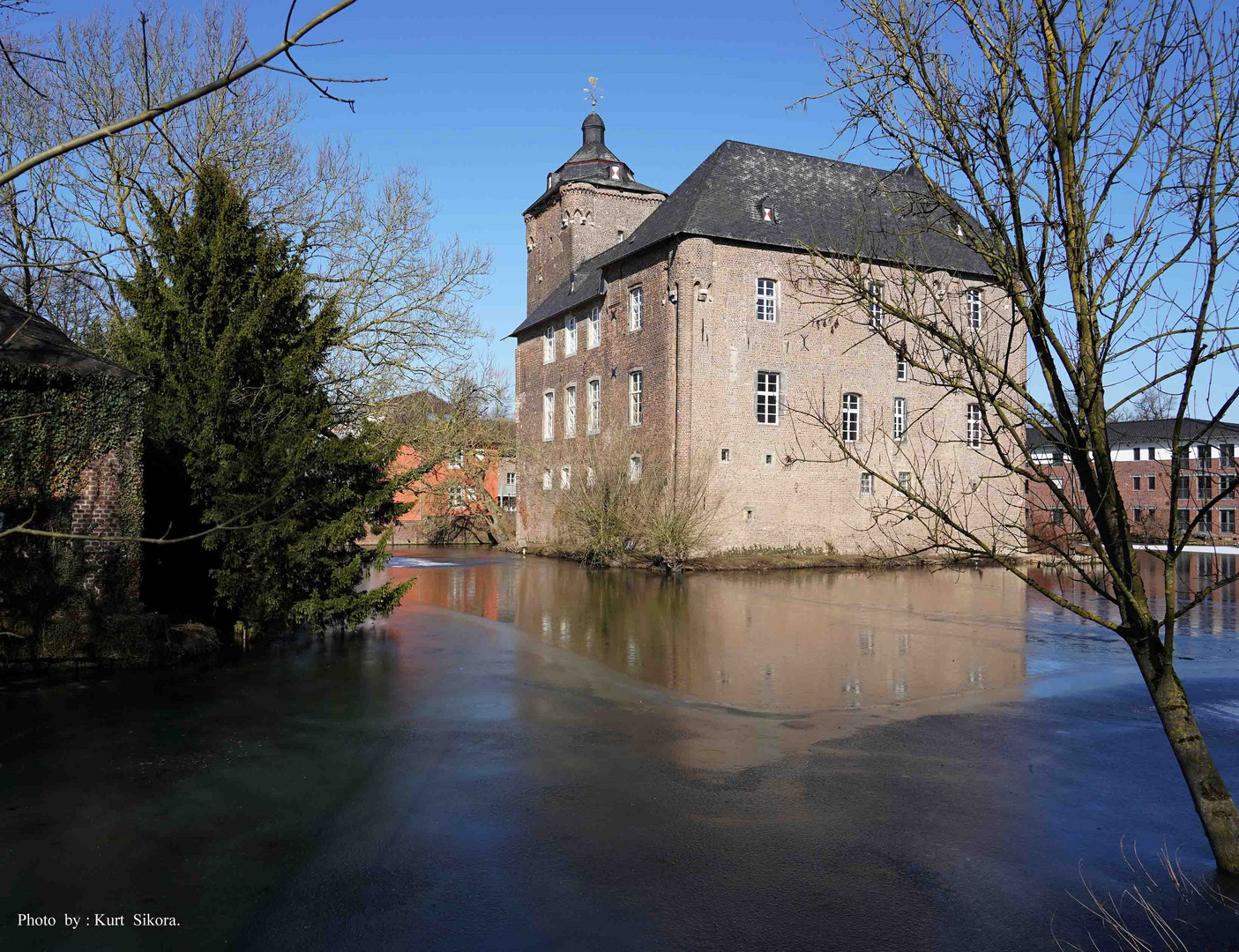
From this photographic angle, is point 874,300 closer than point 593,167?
Yes

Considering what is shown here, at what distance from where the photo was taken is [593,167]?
4300 centimetres

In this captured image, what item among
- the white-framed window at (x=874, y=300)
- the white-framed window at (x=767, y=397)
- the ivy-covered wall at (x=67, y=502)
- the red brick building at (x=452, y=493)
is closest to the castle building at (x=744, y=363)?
the white-framed window at (x=767, y=397)

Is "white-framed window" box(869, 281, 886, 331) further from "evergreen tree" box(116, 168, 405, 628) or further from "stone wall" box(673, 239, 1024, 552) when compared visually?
"stone wall" box(673, 239, 1024, 552)

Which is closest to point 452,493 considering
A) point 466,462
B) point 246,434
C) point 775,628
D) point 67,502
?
point 466,462

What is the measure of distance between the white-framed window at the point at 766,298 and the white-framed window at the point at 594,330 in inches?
276

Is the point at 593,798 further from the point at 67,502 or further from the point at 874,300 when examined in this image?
the point at 67,502

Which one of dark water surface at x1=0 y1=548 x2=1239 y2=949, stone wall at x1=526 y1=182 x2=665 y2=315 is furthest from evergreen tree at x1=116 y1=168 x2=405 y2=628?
stone wall at x1=526 y1=182 x2=665 y2=315

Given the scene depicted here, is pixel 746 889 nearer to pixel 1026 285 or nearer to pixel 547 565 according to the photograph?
pixel 1026 285

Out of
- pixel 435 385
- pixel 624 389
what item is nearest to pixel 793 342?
pixel 624 389

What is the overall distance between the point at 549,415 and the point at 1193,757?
36.0 m

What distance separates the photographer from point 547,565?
102 feet

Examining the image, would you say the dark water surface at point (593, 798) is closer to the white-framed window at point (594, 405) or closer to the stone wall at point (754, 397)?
the stone wall at point (754, 397)

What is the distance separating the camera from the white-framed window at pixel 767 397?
30953 millimetres

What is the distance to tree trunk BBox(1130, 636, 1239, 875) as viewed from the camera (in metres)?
4.79
